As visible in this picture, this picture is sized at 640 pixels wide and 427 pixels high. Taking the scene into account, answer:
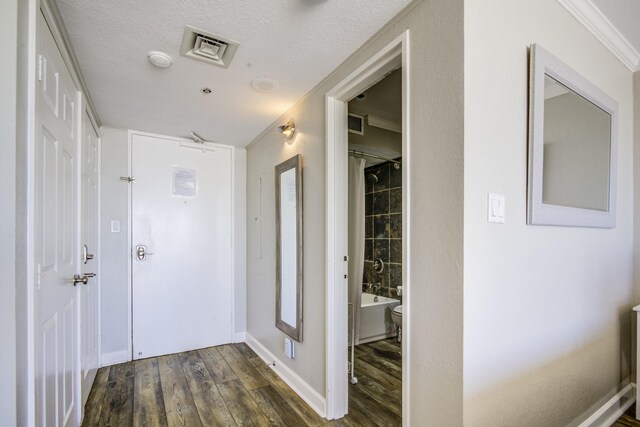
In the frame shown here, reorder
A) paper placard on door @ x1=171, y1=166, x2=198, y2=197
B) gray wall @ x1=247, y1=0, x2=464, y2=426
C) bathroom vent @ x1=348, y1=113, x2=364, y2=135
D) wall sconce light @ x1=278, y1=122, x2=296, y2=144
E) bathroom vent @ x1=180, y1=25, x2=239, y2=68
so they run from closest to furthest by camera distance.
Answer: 1. gray wall @ x1=247, y1=0, x2=464, y2=426
2. bathroom vent @ x1=180, y1=25, x2=239, y2=68
3. wall sconce light @ x1=278, y1=122, x2=296, y2=144
4. bathroom vent @ x1=348, y1=113, x2=364, y2=135
5. paper placard on door @ x1=171, y1=166, x2=198, y2=197

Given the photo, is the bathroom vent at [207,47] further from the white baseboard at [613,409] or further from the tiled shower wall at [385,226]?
the white baseboard at [613,409]

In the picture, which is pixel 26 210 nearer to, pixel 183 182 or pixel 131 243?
pixel 131 243

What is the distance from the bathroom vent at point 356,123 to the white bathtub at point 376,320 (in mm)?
1906

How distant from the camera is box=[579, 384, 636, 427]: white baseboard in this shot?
1.77m

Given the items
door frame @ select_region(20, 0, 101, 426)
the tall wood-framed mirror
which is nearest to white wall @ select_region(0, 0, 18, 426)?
door frame @ select_region(20, 0, 101, 426)

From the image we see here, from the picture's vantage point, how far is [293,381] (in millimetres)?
2377

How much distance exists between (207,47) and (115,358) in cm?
290

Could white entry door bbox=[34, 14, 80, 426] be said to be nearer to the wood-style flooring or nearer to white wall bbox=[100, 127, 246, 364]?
the wood-style flooring

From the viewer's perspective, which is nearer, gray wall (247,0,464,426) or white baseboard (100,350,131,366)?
gray wall (247,0,464,426)

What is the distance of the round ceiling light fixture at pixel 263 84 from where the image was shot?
2.04 m

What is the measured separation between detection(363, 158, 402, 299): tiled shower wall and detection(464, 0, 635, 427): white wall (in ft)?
6.99

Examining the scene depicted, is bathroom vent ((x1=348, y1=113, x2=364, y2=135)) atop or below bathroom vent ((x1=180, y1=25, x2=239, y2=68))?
below

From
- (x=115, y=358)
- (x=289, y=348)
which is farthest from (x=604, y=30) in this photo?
(x=115, y=358)

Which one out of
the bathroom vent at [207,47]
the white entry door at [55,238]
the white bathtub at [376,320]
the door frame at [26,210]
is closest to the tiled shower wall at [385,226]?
the white bathtub at [376,320]
